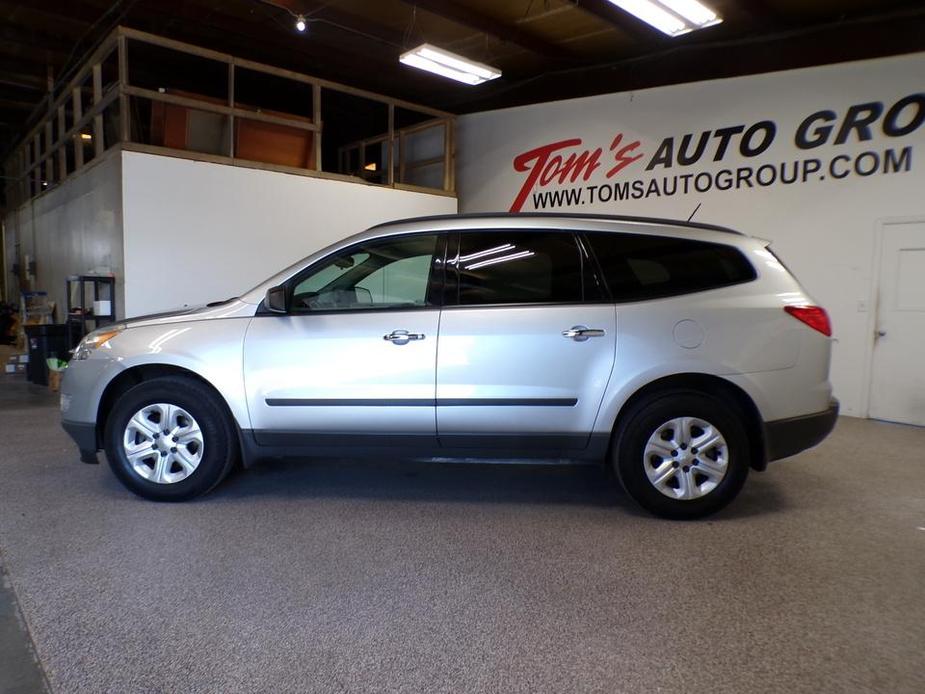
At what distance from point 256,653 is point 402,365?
5.36 ft

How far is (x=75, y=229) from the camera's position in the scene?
8.27 meters

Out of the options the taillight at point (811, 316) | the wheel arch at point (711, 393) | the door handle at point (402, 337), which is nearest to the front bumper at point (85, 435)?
the door handle at point (402, 337)

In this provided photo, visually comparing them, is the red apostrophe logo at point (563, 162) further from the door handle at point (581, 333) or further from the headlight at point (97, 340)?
the headlight at point (97, 340)

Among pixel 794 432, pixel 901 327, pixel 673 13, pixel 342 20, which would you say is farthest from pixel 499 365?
pixel 342 20

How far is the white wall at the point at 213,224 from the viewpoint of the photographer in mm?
6578

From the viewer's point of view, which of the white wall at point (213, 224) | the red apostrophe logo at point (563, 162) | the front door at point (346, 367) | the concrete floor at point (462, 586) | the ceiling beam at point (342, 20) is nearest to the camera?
the concrete floor at point (462, 586)

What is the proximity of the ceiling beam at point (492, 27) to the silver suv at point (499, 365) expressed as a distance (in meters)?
4.41

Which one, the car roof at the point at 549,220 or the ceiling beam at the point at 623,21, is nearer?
the car roof at the point at 549,220

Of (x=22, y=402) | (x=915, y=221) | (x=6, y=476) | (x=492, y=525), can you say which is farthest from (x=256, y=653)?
(x=915, y=221)

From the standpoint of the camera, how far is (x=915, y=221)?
5805 millimetres

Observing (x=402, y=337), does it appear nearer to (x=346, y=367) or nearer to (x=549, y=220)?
(x=346, y=367)

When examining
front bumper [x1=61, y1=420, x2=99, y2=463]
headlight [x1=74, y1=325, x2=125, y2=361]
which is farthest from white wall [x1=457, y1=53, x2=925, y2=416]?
front bumper [x1=61, y1=420, x2=99, y2=463]

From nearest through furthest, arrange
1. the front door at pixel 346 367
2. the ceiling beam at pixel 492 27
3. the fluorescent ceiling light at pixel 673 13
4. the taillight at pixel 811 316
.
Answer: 1. the taillight at pixel 811 316
2. the front door at pixel 346 367
3. the fluorescent ceiling light at pixel 673 13
4. the ceiling beam at pixel 492 27

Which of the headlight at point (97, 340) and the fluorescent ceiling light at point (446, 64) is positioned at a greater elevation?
the fluorescent ceiling light at point (446, 64)
